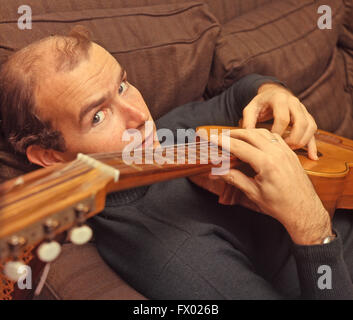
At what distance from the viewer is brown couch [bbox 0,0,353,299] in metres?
0.88

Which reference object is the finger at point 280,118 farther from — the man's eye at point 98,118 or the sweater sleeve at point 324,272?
the man's eye at point 98,118

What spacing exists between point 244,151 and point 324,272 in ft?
0.97

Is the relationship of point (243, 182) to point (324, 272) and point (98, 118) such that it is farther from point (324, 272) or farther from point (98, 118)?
point (98, 118)

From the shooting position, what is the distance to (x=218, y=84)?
1.35m

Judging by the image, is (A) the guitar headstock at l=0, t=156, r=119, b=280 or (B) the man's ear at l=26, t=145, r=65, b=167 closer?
(A) the guitar headstock at l=0, t=156, r=119, b=280

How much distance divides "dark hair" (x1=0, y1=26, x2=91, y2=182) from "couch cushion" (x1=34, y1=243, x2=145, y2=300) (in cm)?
26

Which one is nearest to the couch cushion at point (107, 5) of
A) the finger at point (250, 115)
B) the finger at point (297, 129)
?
the finger at point (250, 115)

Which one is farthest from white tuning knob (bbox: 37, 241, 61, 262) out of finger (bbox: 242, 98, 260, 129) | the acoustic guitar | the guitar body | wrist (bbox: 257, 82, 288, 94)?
wrist (bbox: 257, 82, 288, 94)

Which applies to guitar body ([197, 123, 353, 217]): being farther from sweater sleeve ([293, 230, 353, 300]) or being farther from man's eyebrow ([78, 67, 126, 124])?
man's eyebrow ([78, 67, 126, 124])

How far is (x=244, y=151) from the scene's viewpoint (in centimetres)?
76

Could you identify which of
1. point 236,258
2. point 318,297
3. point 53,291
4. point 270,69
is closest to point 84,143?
point 53,291

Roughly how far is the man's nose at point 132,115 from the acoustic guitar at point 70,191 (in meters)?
0.13

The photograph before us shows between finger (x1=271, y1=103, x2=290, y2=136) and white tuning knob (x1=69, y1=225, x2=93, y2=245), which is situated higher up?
white tuning knob (x1=69, y1=225, x2=93, y2=245)

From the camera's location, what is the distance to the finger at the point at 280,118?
1.01 metres
